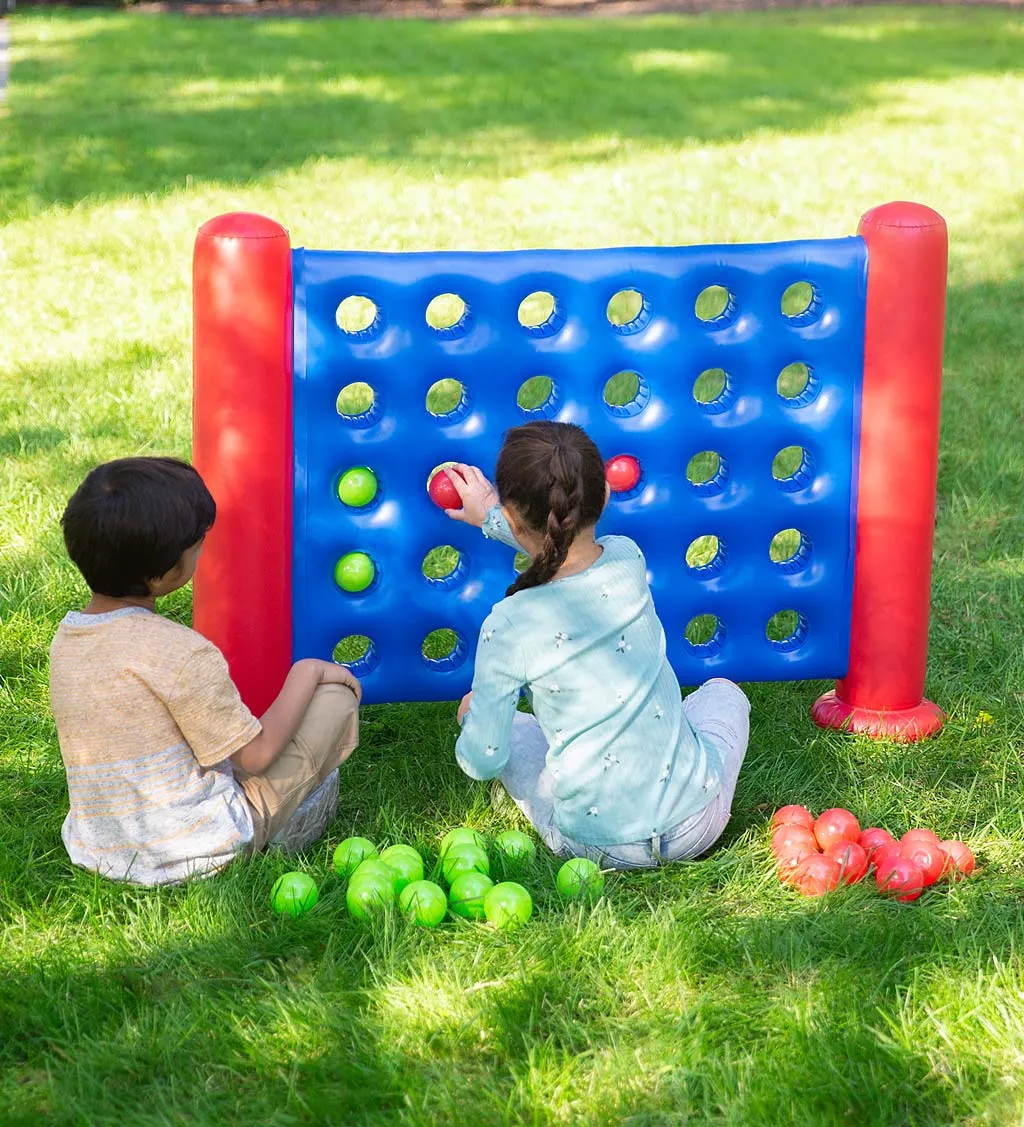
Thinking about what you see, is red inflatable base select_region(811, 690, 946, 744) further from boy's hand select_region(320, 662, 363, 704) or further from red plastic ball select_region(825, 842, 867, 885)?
boy's hand select_region(320, 662, 363, 704)

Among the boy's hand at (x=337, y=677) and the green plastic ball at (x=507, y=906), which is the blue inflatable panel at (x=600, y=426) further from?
the green plastic ball at (x=507, y=906)

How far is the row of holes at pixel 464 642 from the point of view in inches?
146

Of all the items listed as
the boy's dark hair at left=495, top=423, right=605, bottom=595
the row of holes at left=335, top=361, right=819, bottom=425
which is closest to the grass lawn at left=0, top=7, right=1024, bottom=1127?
the row of holes at left=335, top=361, right=819, bottom=425

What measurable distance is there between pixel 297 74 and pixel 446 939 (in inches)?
387

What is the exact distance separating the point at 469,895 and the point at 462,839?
24 centimetres

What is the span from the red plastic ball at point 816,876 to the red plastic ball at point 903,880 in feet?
0.33

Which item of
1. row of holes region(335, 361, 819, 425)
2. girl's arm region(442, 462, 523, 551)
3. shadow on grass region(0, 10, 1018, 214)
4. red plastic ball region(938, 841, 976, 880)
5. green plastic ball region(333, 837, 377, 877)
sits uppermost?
shadow on grass region(0, 10, 1018, 214)

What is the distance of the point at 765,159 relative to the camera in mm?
9391

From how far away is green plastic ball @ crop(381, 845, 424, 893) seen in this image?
3.08 meters

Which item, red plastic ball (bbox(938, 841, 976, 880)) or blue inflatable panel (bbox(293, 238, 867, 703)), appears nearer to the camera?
red plastic ball (bbox(938, 841, 976, 880))

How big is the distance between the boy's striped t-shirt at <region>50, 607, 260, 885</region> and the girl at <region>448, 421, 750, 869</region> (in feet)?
1.63

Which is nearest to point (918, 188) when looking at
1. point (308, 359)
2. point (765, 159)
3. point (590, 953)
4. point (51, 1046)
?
point (765, 159)

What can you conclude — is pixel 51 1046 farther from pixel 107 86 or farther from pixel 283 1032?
pixel 107 86

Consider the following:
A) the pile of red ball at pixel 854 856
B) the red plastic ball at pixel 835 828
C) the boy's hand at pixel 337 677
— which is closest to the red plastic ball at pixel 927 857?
the pile of red ball at pixel 854 856
